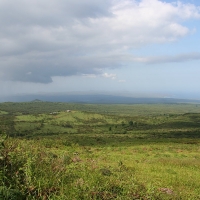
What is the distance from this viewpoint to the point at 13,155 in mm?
8250

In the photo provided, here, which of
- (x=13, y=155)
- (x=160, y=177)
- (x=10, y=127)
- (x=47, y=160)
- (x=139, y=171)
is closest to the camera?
(x=13, y=155)

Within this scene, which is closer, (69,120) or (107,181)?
(107,181)

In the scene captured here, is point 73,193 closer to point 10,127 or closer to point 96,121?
point 10,127

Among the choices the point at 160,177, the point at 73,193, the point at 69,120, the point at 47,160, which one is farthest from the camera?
the point at 69,120

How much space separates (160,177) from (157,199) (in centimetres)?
697

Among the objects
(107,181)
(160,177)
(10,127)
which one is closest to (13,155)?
(107,181)

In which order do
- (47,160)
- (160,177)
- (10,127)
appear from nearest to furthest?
(47,160) < (160,177) < (10,127)

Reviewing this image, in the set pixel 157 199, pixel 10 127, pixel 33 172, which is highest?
pixel 33 172

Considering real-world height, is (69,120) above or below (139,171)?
below

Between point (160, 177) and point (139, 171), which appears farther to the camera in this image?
point (139, 171)

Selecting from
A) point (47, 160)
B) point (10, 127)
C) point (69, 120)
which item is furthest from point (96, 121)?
point (47, 160)

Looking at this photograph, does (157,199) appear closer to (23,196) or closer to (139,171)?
(23,196)

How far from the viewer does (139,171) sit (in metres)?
16.1

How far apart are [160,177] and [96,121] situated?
515 feet
